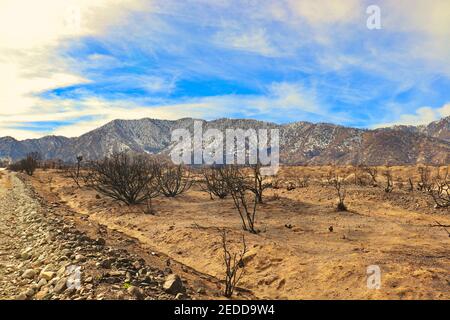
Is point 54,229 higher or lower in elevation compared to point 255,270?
higher

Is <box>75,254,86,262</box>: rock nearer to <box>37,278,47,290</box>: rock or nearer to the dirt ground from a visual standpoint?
<box>37,278,47,290</box>: rock

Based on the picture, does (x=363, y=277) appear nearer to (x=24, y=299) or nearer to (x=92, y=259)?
(x=92, y=259)

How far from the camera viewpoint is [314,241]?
41.8ft

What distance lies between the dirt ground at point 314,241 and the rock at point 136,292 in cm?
316

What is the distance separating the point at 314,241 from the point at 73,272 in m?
7.70

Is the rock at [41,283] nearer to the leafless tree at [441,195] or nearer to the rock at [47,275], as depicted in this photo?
the rock at [47,275]

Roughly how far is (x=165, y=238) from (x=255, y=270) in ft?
15.9

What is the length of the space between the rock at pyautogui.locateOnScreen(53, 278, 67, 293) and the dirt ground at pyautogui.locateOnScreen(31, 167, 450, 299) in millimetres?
4047

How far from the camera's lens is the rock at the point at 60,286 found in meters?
6.66

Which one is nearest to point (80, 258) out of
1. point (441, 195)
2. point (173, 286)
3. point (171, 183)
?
point (173, 286)

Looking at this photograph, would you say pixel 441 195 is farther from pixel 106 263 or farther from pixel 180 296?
pixel 106 263

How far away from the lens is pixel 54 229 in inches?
482

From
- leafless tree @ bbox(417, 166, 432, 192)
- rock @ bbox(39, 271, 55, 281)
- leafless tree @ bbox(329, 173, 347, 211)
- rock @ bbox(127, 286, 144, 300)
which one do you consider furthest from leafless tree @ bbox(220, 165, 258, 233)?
leafless tree @ bbox(417, 166, 432, 192)
